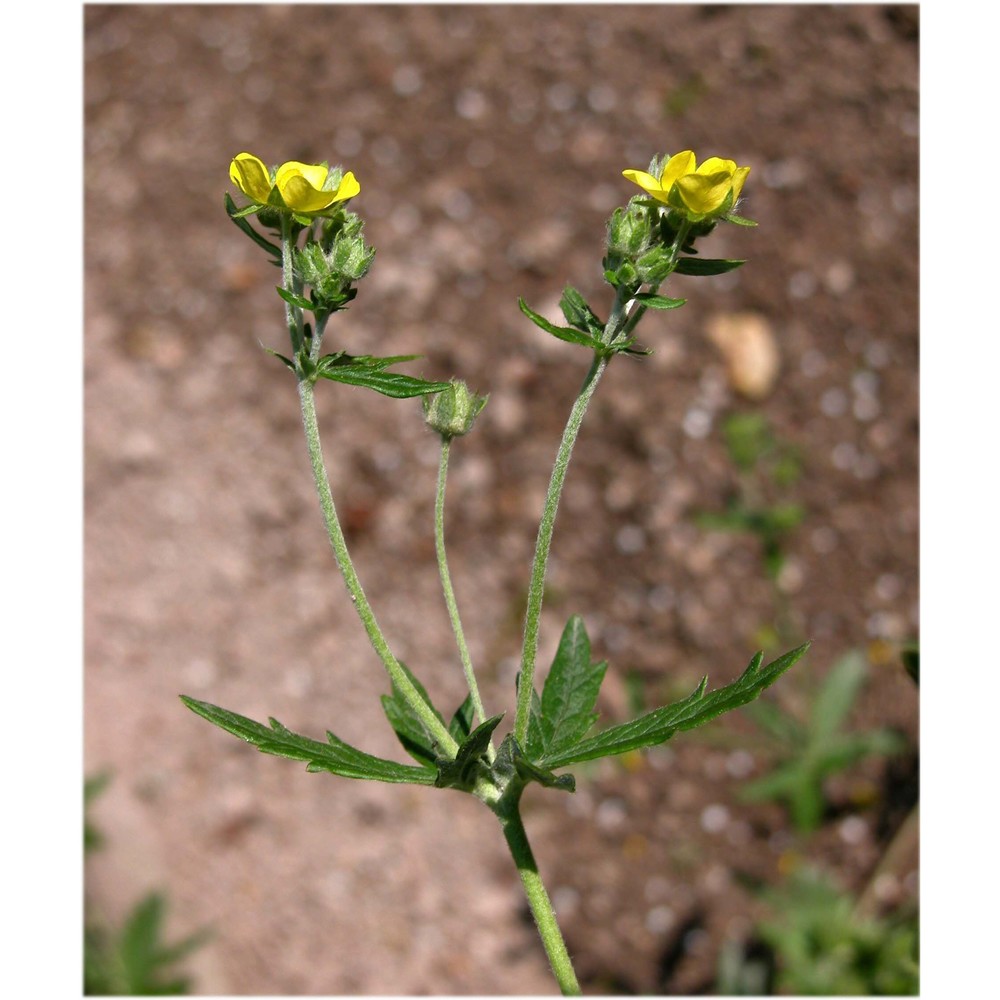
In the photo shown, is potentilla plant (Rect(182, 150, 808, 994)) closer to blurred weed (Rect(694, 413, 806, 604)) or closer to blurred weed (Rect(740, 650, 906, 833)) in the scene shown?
blurred weed (Rect(740, 650, 906, 833))

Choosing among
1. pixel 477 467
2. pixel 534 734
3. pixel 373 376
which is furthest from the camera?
pixel 477 467

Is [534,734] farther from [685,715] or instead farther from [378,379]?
[378,379]

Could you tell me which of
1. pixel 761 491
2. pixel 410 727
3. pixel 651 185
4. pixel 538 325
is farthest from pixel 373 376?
pixel 761 491

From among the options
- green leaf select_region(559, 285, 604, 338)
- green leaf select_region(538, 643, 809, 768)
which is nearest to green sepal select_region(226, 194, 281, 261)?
green leaf select_region(559, 285, 604, 338)

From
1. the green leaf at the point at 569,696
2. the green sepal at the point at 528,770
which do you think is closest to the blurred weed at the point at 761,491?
the green leaf at the point at 569,696

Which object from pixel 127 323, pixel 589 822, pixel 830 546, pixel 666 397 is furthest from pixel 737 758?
pixel 127 323

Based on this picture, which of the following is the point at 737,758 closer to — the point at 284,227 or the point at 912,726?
the point at 912,726
